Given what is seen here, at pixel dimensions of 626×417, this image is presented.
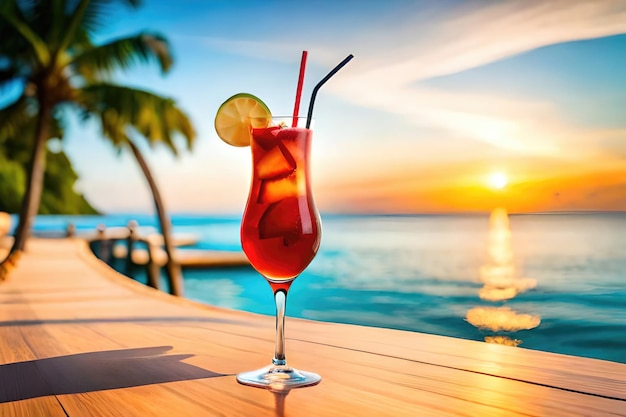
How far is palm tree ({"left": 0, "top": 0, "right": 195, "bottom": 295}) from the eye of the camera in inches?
348

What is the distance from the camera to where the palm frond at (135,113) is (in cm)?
880

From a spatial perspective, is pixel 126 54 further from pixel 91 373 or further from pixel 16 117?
pixel 91 373

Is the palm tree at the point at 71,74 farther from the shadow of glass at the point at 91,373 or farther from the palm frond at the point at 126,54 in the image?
the shadow of glass at the point at 91,373

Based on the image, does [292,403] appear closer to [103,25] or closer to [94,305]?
[94,305]

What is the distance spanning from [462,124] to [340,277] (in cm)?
1197

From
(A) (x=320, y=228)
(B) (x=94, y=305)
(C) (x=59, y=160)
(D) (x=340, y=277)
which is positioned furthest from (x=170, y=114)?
(C) (x=59, y=160)

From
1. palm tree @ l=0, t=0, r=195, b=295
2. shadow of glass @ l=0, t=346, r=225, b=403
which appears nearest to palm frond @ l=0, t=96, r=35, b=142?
palm tree @ l=0, t=0, r=195, b=295

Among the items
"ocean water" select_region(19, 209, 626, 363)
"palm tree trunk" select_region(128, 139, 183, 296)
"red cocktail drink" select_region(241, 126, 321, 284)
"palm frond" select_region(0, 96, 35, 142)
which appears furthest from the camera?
"ocean water" select_region(19, 209, 626, 363)

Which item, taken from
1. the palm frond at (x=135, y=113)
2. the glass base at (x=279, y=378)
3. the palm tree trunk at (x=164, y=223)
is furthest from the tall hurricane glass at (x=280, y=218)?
the palm tree trunk at (x=164, y=223)

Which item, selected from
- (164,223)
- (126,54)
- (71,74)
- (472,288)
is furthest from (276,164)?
(472,288)

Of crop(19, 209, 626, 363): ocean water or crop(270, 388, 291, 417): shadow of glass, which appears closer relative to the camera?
crop(270, 388, 291, 417): shadow of glass

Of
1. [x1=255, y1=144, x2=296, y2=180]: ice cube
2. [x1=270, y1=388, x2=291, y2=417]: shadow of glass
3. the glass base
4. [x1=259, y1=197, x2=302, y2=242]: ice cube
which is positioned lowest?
[x1=270, y1=388, x2=291, y2=417]: shadow of glass

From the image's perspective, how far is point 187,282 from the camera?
17828 mm

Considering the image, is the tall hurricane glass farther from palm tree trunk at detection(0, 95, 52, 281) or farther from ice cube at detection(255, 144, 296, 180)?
palm tree trunk at detection(0, 95, 52, 281)
